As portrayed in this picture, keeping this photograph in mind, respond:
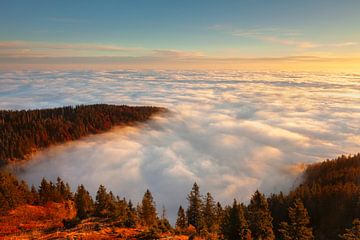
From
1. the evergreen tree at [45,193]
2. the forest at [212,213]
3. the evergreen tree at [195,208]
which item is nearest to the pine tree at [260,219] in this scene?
the forest at [212,213]

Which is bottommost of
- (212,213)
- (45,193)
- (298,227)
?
(212,213)

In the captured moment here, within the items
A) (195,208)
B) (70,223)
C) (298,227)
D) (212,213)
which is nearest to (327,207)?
(212,213)

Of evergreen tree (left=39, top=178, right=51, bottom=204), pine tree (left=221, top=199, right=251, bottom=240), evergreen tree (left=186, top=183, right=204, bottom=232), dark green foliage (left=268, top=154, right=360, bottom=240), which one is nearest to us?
pine tree (left=221, top=199, right=251, bottom=240)

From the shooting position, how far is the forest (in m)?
41.2

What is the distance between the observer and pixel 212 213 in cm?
7244

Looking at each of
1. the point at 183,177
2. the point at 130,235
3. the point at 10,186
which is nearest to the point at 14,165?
the point at 183,177

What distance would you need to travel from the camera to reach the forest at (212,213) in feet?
135

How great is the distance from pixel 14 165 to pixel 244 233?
539 feet

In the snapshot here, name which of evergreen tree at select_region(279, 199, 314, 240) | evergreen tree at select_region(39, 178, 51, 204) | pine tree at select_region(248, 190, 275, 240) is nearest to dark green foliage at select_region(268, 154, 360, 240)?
pine tree at select_region(248, 190, 275, 240)

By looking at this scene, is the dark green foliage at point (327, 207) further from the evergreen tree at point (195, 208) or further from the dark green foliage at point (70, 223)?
the dark green foliage at point (70, 223)

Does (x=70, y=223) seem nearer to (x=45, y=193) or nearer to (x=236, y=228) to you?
(x=236, y=228)

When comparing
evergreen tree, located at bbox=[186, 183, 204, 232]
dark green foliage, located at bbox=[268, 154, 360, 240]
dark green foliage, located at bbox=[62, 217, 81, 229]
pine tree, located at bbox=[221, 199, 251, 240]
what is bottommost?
dark green foliage, located at bbox=[268, 154, 360, 240]

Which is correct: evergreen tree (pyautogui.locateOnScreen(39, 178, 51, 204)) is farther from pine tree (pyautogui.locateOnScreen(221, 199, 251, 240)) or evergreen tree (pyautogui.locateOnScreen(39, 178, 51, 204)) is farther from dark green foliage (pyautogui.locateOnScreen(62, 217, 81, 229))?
pine tree (pyautogui.locateOnScreen(221, 199, 251, 240))

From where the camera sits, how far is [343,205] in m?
89.2
